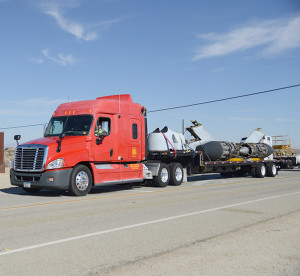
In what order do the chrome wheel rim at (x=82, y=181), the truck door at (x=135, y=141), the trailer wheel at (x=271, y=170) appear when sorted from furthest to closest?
the trailer wheel at (x=271, y=170)
the truck door at (x=135, y=141)
the chrome wheel rim at (x=82, y=181)

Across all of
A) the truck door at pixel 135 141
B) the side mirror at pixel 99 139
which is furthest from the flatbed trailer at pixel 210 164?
the side mirror at pixel 99 139

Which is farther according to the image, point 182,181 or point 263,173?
point 263,173

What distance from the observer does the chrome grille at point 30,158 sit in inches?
480

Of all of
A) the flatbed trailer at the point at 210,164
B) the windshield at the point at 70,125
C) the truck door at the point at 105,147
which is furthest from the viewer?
the flatbed trailer at the point at 210,164

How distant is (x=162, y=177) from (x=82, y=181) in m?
4.66

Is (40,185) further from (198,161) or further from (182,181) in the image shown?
(198,161)

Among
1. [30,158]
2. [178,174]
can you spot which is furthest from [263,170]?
[30,158]

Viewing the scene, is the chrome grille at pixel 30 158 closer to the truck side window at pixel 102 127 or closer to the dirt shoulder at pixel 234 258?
the truck side window at pixel 102 127

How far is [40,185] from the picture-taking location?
40.0ft

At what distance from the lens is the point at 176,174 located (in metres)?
17.2

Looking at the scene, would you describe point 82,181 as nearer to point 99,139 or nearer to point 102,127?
point 99,139

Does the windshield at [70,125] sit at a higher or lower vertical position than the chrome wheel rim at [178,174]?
higher

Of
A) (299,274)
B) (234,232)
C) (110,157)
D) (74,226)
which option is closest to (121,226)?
Answer: (74,226)

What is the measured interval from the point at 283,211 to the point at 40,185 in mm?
7376
